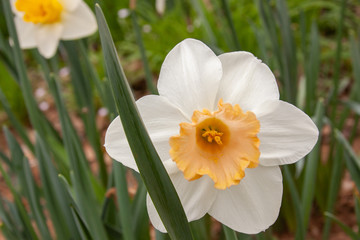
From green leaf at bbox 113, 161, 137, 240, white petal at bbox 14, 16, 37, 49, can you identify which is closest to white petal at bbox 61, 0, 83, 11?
white petal at bbox 14, 16, 37, 49

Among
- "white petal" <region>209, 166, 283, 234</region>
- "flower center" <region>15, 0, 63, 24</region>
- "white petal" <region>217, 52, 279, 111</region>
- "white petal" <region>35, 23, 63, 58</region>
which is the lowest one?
"white petal" <region>35, 23, 63, 58</region>

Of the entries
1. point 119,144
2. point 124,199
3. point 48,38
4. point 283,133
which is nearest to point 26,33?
point 48,38

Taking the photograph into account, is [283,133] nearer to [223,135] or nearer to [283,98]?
[223,135]

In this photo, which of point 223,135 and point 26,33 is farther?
point 26,33

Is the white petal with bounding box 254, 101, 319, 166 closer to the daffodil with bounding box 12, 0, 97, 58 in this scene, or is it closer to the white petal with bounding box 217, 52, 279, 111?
the white petal with bounding box 217, 52, 279, 111

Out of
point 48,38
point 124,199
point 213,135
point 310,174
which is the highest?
point 213,135

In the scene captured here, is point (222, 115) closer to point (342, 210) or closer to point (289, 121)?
point (289, 121)

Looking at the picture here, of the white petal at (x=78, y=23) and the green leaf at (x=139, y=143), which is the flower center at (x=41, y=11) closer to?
the white petal at (x=78, y=23)
